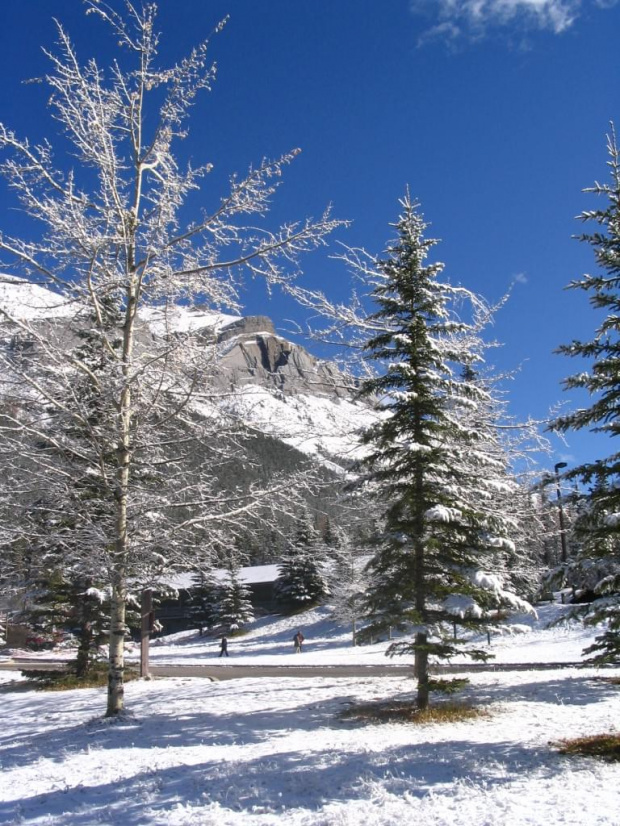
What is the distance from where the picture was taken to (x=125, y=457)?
448 inches

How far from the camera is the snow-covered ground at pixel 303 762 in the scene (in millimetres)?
6789

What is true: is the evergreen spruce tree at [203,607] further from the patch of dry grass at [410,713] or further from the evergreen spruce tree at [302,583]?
the patch of dry grass at [410,713]

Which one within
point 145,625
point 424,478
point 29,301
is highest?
point 29,301

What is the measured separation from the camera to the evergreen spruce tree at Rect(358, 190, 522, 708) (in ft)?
39.1

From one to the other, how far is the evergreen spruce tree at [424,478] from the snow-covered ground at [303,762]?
2.05 metres

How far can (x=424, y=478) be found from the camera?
12.8m

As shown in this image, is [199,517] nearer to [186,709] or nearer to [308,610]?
[186,709]

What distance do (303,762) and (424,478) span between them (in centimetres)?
603

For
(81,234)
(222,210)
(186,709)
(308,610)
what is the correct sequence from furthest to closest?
(308,610), (186,709), (222,210), (81,234)

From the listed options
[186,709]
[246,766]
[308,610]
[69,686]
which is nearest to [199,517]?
[246,766]

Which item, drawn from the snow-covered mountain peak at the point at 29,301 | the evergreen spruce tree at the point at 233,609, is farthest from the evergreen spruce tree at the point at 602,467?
the evergreen spruce tree at the point at 233,609

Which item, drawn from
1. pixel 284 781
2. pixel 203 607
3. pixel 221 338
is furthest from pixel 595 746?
pixel 203 607

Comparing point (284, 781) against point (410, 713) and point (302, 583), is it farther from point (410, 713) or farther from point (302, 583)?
point (302, 583)

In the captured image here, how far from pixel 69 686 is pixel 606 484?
16882 mm
